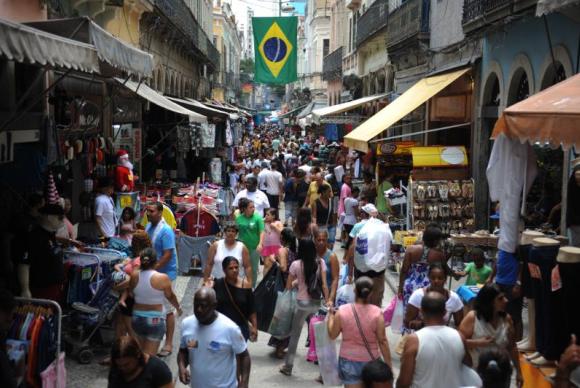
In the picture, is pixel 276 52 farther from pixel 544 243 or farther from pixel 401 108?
pixel 544 243

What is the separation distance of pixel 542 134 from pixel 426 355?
232 cm

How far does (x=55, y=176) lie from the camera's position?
11.6m

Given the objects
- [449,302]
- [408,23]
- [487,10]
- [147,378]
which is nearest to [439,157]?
[487,10]

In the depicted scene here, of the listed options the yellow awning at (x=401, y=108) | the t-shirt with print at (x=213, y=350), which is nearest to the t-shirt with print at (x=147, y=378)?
the t-shirt with print at (x=213, y=350)

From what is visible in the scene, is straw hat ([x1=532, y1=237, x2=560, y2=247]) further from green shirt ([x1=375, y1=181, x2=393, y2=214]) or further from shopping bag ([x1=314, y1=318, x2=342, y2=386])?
green shirt ([x1=375, y1=181, x2=393, y2=214])

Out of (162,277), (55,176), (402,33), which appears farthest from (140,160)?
(162,277)

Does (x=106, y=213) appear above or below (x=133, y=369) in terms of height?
Answer: above

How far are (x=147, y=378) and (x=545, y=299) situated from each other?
3.27 metres

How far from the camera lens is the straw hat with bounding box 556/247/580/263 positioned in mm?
5934

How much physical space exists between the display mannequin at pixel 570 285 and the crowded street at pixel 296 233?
16 mm

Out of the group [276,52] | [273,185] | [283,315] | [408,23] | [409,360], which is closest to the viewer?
[409,360]

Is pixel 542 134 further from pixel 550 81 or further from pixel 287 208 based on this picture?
pixel 287 208

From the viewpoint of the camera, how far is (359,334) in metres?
6.12

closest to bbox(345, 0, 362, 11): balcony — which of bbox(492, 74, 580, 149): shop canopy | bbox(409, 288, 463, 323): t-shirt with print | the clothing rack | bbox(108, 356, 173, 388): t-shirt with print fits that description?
bbox(492, 74, 580, 149): shop canopy
